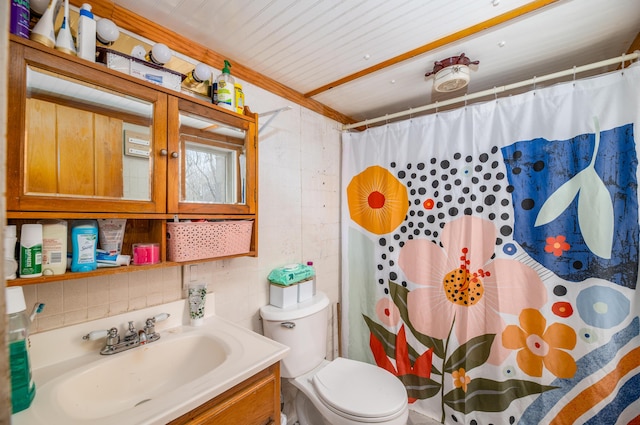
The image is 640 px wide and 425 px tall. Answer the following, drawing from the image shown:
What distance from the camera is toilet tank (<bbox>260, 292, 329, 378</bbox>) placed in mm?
1465

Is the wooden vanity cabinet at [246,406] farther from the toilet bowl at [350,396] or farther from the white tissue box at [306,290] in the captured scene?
the white tissue box at [306,290]

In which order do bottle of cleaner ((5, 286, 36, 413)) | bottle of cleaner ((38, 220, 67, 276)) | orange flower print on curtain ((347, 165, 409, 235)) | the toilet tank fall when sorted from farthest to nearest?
orange flower print on curtain ((347, 165, 409, 235))
the toilet tank
bottle of cleaner ((38, 220, 67, 276))
bottle of cleaner ((5, 286, 36, 413))

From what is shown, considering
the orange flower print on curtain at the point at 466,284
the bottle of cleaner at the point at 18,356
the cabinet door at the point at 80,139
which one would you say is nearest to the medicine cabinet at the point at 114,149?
the cabinet door at the point at 80,139

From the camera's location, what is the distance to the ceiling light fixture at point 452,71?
138 centimetres

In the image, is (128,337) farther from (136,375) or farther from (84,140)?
(84,140)

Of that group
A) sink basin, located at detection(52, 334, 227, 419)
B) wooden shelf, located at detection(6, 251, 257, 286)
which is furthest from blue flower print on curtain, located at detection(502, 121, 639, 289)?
wooden shelf, located at detection(6, 251, 257, 286)

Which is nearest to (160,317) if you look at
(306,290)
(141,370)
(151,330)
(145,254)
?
(151,330)

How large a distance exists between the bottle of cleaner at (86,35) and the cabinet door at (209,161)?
0.82 feet

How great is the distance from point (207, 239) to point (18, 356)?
59 cm

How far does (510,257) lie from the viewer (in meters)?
1.49

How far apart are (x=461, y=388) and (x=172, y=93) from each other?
6.89 feet

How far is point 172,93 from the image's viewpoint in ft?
Result: 3.44

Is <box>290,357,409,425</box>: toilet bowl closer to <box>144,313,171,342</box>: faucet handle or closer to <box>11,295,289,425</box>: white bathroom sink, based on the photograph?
<box>11,295,289,425</box>: white bathroom sink

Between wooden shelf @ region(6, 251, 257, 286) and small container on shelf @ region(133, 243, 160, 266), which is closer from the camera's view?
wooden shelf @ region(6, 251, 257, 286)
